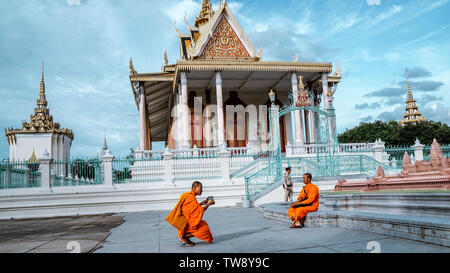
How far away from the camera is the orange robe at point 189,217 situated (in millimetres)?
4715

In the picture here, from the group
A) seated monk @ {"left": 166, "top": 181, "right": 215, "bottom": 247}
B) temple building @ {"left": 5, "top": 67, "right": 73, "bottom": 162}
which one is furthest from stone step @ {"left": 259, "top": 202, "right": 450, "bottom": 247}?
temple building @ {"left": 5, "top": 67, "right": 73, "bottom": 162}

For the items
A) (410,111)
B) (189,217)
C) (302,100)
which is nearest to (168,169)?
(302,100)

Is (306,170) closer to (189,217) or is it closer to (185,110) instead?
(185,110)

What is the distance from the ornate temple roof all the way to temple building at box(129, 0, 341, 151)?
17.0 meters

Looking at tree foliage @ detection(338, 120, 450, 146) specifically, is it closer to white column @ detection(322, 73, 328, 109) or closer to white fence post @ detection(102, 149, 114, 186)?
white column @ detection(322, 73, 328, 109)

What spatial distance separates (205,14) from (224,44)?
21.7 feet

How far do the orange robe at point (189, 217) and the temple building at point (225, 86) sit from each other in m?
10.8

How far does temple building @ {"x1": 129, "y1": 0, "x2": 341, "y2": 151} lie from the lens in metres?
17.3

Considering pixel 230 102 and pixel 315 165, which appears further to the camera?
pixel 230 102

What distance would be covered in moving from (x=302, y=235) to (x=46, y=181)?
9777 mm

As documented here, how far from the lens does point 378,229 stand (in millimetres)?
4785

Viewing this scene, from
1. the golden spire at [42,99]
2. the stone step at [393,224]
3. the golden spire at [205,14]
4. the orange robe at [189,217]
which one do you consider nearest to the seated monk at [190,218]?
the orange robe at [189,217]
